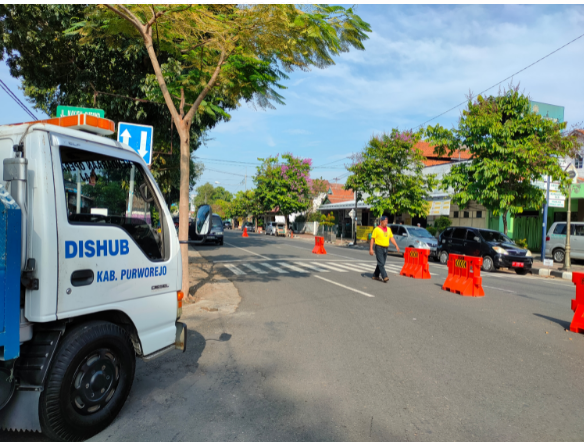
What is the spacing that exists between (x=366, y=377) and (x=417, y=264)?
894 centimetres

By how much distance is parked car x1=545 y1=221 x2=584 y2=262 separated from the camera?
1850 cm

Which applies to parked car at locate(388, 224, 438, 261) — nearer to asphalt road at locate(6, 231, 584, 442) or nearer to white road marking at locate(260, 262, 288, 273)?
white road marking at locate(260, 262, 288, 273)

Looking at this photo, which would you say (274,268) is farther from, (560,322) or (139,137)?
(560,322)

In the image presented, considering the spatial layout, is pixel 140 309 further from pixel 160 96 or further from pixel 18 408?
→ pixel 160 96

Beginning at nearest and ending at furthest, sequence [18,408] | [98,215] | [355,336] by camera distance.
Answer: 1. [18,408]
2. [98,215]
3. [355,336]

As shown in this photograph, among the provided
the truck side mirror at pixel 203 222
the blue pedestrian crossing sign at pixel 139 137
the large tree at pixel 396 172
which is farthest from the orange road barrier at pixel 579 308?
the large tree at pixel 396 172

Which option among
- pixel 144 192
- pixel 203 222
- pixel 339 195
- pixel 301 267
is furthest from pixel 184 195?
pixel 339 195

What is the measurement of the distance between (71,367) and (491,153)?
18135 mm

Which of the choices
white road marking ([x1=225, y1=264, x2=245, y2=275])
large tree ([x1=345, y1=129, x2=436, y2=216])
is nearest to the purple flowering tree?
large tree ([x1=345, y1=129, x2=436, y2=216])

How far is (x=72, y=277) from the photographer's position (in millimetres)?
3020

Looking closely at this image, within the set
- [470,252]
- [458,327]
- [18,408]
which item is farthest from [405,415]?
[470,252]

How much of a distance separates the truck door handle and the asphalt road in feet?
4.05

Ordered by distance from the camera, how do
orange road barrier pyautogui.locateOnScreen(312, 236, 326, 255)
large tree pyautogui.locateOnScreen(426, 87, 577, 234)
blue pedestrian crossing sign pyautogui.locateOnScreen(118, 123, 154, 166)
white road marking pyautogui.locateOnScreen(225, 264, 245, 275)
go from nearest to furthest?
blue pedestrian crossing sign pyautogui.locateOnScreen(118, 123, 154, 166) → white road marking pyautogui.locateOnScreen(225, 264, 245, 275) → large tree pyautogui.locateOnScreen(426, 87, 577, 234) → orange road barrier pyautogui.locateOnScreen(312, 236, 326, 255)

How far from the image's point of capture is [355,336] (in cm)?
617
